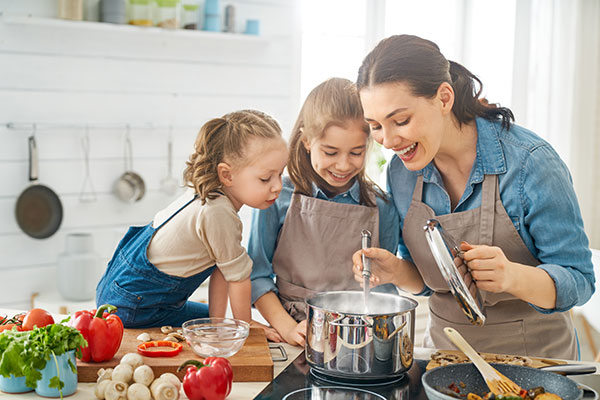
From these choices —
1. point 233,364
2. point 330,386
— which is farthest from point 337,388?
point 233,364

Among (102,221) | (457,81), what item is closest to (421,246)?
(457,81)

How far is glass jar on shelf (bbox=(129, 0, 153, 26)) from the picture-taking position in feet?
9.68

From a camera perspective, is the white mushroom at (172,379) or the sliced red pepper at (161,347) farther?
the sliced red pepper at (161,347)

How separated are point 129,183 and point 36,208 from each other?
1.39 feet

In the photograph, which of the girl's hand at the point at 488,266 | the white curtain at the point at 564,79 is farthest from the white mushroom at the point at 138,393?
the white curtain at the point at 564,79

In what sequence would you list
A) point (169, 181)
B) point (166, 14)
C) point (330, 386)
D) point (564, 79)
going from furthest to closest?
point (564, 79) → point (169, 181) → point (166, 14) → point (330, 386)

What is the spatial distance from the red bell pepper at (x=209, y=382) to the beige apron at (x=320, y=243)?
22.3 inches

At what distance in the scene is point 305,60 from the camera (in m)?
3.66

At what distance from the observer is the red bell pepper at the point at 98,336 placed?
4.14 feet

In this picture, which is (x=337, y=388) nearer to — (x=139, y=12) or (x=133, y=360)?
(x=133, y=360)

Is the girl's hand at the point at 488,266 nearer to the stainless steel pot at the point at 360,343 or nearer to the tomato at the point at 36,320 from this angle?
the stainless steel pot at the point at 360,343

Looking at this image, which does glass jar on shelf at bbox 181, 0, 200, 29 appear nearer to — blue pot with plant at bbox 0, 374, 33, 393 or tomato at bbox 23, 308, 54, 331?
tomato at bbox 23, 308, 54, 331

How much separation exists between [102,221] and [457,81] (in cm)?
200

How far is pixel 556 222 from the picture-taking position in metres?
1.47
